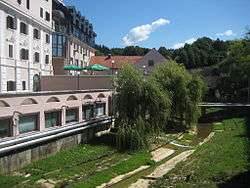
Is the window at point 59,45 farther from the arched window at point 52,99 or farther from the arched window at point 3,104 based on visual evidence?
the arched window at point 3,104

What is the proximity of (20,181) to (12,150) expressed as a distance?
98.5 inches

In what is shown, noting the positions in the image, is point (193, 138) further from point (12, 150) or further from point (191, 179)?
point (12, 150)

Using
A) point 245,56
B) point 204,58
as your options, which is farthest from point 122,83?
point 204,58

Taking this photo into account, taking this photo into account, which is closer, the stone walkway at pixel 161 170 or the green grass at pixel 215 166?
the green grass at pixel 215 166

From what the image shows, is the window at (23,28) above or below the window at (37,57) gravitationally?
above

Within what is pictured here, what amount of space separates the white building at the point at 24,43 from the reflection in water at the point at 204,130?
53.7 ft

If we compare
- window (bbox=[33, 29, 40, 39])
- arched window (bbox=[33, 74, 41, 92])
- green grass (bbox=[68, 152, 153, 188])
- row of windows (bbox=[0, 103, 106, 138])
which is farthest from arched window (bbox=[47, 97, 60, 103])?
window (bbox=[33, 29, 40, 39])

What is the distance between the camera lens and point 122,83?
115ft

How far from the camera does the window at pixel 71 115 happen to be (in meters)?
32.8

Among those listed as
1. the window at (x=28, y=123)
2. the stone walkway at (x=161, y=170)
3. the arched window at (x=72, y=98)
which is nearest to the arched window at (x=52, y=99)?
the arched window at (x=72, y=98)

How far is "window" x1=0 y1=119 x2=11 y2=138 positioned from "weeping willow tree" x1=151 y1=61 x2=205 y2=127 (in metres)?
19.1

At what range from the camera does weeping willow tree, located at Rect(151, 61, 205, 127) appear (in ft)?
139

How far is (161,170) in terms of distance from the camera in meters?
27.3

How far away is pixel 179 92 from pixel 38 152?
63.1 feet
